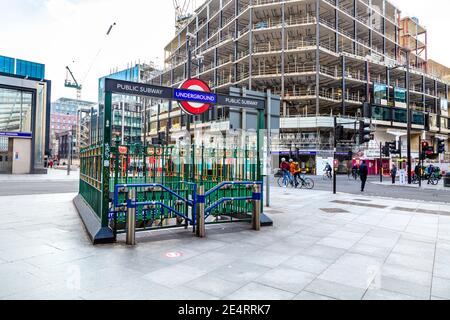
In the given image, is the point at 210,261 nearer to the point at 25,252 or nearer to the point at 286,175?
the point at 25,252

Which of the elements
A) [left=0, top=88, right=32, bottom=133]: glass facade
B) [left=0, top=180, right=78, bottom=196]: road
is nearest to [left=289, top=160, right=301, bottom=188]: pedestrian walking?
[left=0, top=180, right=78, bottom=196]: road

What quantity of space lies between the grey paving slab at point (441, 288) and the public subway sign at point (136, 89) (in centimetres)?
538

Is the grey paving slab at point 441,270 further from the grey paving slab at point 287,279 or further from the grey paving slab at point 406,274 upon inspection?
the grey paving slab at point 287,279

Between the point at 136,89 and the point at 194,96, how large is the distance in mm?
1290

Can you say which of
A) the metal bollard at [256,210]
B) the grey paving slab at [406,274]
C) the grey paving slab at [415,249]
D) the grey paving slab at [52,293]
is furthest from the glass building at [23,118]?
the grey paving slab at [406,274]

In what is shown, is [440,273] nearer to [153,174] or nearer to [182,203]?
[182,203]

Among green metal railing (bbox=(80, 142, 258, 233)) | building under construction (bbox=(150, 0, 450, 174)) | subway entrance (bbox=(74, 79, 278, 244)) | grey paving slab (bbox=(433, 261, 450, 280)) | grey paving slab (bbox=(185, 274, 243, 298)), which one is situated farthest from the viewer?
building under construction (bbox=(150, 0, 450, 174))

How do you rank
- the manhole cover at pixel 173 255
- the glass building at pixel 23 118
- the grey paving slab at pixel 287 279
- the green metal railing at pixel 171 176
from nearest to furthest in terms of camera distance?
the grey paving slab at pixel 287 279 < the manhole cover at pixel 173 255 < the green metal railing at pixel 171 176 < the glass building at pixel 23 118

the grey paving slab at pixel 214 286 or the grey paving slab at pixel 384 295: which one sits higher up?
Result: the grey paving slab at pixel 214 286

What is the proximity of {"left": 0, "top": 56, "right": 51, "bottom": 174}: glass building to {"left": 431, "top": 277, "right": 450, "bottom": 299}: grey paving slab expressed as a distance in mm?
Result: 33423

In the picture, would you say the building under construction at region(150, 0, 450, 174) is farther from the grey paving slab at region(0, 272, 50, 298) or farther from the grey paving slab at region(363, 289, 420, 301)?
the grey paving slab at region(0, 272, 50, 298)

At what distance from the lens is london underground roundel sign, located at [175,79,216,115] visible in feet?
22.3

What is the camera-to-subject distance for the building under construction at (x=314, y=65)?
42.7m

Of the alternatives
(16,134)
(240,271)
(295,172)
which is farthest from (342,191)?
(16,134)
